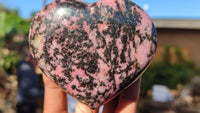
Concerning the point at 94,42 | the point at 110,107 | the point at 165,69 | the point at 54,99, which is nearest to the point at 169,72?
the point at 165,69

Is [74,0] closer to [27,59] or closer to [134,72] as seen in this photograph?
[134,72]

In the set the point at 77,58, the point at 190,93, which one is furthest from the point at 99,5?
the point at 190,93

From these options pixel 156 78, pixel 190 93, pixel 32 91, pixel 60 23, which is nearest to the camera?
pixel 60 23

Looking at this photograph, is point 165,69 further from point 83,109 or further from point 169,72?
point 83,109

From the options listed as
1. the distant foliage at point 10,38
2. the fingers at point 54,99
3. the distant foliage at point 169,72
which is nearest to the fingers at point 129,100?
the fingers at point 54,99

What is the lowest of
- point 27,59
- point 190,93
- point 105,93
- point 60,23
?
point 190,93

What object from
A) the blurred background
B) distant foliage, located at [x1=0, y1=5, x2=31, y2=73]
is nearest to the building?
the blurred background
